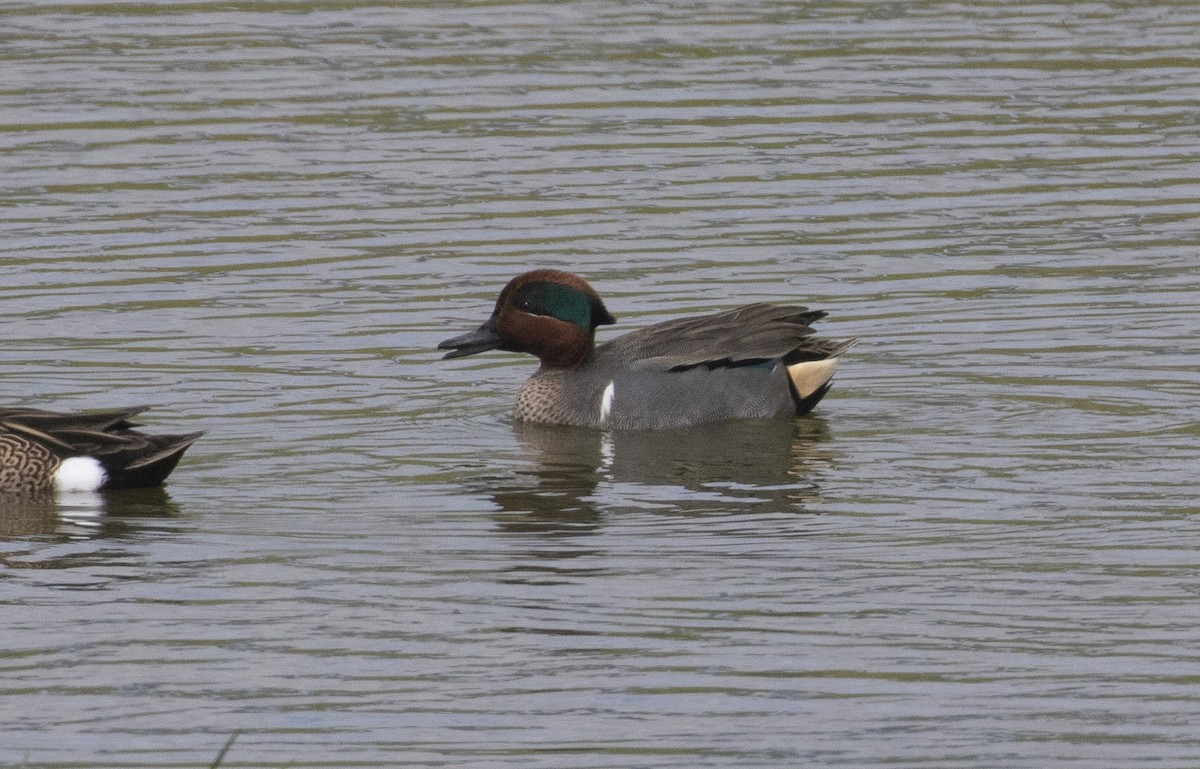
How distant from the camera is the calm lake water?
307 inches

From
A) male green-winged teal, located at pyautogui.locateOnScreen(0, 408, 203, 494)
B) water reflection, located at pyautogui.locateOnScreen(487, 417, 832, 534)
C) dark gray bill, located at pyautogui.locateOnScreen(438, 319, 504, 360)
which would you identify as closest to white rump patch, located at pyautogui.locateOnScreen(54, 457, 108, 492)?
male green-winged teal, located at pyautogui.locateOnScreen(0, 408, 203, 494)

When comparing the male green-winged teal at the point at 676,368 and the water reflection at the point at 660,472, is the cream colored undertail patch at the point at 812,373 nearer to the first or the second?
the male green-winged teal at the point at 676,368

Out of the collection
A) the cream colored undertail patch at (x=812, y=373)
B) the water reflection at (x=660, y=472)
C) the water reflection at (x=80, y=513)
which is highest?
the cream colored undertail patch at (x=812, y=373)

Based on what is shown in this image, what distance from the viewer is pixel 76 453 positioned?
10.8 m

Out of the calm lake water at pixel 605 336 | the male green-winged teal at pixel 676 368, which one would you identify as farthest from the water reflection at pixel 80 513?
the male green-winged teal at pixel 676 368

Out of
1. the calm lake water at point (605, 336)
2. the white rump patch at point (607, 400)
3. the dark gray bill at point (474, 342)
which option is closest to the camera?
the calm lake water at point (605, 336)

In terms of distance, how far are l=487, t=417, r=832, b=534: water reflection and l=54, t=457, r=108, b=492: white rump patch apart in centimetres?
165

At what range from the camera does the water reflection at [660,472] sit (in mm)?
10547

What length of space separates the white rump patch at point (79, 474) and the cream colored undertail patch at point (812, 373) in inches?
134

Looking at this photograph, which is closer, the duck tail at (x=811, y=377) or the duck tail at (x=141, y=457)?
the duck tail at (x=141, y=457)

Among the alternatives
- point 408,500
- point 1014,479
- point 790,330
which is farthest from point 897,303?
point 408,500

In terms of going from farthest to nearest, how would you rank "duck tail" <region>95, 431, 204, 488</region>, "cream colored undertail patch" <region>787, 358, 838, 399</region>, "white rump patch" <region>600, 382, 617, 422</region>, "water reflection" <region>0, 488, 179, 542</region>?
"white rump patch" <region>600, 382, 617, 422</region> < "cream colored undertail patch" <region>787, 358, 838, 399</region> < "duck tail" <region>95, 431, 204, 488</region> < "water reflection" <region>0, 488, 179, 542</region>

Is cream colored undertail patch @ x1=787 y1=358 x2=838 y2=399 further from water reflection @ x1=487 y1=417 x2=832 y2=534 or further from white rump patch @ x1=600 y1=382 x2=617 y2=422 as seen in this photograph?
white rump patch @ x1=600 y1=382 x2=617 y2=422

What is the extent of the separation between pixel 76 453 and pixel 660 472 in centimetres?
253
